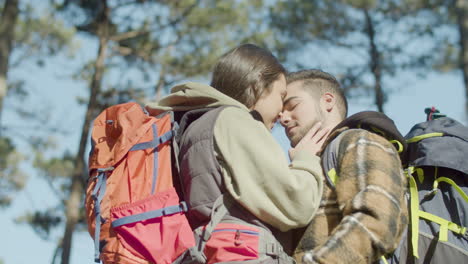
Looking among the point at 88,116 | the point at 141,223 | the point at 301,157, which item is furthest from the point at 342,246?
the point at 88,116

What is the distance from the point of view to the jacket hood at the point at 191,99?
110 inches

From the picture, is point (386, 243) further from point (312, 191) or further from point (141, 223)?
point (141, 223)

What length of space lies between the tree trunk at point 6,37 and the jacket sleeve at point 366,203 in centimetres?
797

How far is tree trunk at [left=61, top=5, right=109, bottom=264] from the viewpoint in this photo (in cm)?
1076

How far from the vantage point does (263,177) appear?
98.9 inches

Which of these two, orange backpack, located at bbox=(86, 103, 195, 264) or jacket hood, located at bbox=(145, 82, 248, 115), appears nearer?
orange backpack, located at bbox=(86, 103, 195, 264)

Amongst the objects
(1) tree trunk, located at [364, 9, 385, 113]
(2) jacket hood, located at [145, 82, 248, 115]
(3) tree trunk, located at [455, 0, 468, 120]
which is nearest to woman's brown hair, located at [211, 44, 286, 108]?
(2) jacket hood, located at [145, 82, 248, 115]

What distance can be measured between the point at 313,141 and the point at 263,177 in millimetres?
596

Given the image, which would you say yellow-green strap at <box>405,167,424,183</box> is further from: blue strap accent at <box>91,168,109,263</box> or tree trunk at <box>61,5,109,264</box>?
tree trunk at <box>61,5,109,264</box>

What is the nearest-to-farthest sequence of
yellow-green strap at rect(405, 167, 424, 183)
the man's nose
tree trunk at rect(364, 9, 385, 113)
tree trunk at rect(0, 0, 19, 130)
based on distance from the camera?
1. yellow-green strap at rect(405, 167, 424, 183)
2. the man's nose
3. tree trunk at rect(0, 0, 19, 130)
4. tree trunk at rect(364, 9, 385, 113)

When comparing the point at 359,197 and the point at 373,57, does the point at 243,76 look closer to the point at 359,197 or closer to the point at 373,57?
the point at 359,197

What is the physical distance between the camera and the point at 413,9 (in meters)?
13.2

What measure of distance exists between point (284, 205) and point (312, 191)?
15 cm

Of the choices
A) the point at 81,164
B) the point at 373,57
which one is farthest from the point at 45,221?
the point at 373,57
